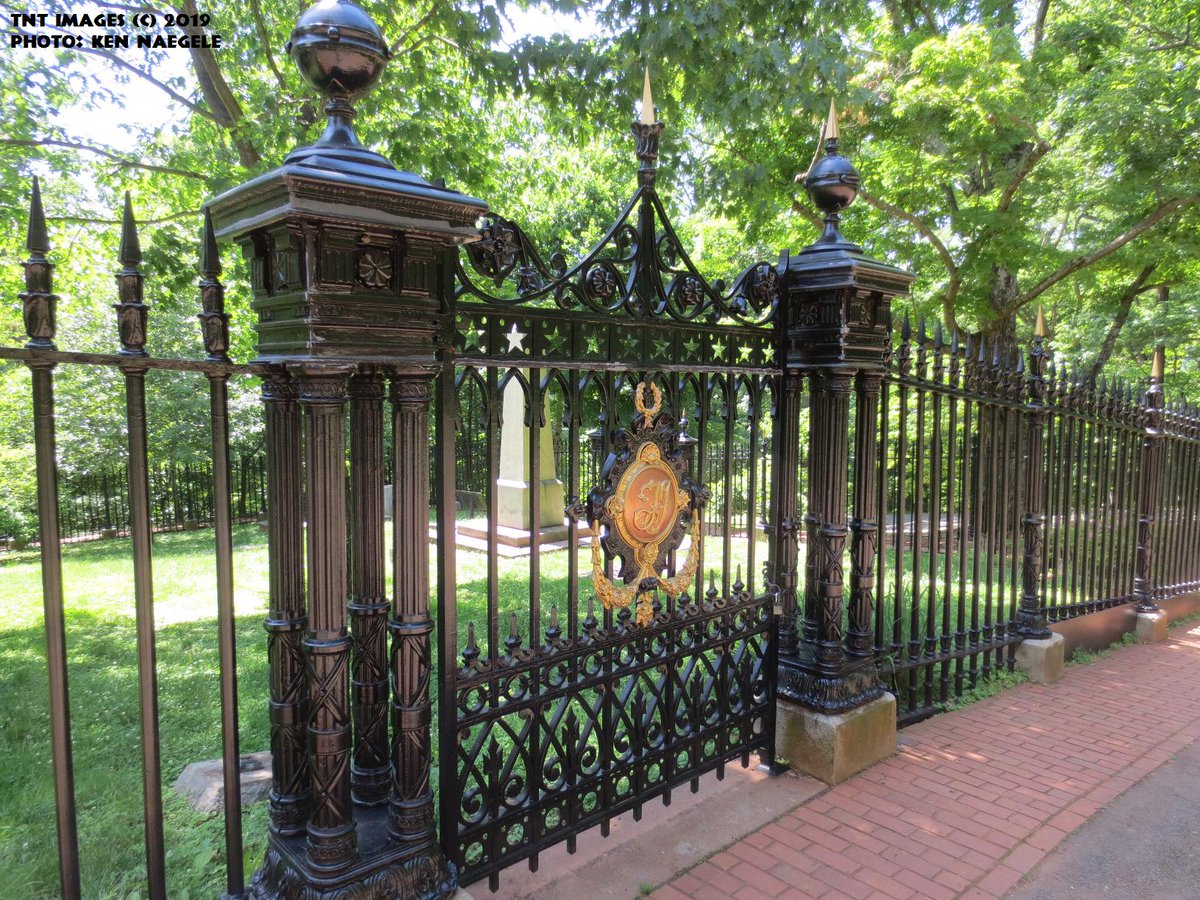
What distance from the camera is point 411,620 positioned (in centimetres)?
249

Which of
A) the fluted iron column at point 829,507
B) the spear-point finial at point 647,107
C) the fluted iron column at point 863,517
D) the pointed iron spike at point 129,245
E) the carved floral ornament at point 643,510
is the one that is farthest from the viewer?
the fluted iron column at point 863,517

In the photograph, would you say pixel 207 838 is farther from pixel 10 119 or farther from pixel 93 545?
pixel 93 545

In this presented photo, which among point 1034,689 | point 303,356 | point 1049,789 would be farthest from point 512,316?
point 1034,689

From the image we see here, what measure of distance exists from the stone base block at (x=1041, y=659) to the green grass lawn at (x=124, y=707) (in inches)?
146

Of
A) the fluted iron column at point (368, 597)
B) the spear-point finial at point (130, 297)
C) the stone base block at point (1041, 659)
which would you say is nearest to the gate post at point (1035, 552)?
the stone base block at point (1041, 659)

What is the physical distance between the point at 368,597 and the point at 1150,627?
7.85 metres

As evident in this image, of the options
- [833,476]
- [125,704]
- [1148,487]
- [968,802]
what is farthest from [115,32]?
[1148,487]

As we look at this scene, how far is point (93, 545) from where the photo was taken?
1325 centimetres

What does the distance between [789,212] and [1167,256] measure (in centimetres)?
509

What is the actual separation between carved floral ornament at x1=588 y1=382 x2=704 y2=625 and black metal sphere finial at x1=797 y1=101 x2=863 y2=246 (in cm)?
164

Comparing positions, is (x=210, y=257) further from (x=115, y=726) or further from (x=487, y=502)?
(x=115, y=726)

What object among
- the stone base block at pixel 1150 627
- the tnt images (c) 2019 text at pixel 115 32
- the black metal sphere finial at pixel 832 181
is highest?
the tnt images (c) 2019 text at pixel 115 32

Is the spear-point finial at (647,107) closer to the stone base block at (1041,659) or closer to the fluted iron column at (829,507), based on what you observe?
the fluted iron column at (829,507)

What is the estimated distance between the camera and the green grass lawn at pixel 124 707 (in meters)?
3.36
